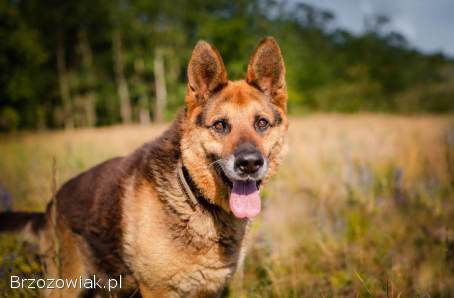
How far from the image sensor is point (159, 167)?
293 cm

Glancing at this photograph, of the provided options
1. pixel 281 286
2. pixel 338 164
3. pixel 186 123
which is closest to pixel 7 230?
Result: pixel 186 123

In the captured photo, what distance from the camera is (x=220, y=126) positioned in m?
3.01

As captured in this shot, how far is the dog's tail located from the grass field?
18cm

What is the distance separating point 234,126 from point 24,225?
2051 mm

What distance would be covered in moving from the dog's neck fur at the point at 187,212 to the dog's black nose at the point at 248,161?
1.38 ft

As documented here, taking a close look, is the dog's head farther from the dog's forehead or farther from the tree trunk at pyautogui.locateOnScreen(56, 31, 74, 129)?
the tree trunk at pyautogui.locateOnScreen(56, 31, 74, 129)

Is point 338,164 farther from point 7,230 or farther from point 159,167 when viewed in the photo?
point 7,230

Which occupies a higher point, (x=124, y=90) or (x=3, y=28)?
(x=3, y=28)

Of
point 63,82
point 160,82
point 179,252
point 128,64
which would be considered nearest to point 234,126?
point 179,252

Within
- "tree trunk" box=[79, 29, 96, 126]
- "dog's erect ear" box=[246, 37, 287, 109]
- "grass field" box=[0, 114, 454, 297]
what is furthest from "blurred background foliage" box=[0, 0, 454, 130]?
"dog's erect ear" box=[246, 37, 287, 109]

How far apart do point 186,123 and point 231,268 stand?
1162 millimetres

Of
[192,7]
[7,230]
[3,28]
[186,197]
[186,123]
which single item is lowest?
[7,230]

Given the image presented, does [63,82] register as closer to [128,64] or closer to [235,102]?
[128,64]

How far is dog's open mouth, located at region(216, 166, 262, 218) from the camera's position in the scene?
2.76 meters
